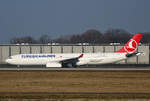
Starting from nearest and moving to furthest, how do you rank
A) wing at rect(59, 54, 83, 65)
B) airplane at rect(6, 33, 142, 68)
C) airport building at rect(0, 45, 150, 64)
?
airplane at rect(6, 33, 142, 68)
wing at rect(59, 54, 83, 65)
airport building at rect(0, 45, 150, 64)

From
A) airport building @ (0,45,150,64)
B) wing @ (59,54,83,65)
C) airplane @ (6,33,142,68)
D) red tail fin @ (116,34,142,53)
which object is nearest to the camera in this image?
airplane @ (6,33,142,68)

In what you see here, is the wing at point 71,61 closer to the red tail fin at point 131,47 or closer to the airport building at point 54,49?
the red tail fin at point 131,47

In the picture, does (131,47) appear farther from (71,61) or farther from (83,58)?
(71,61)

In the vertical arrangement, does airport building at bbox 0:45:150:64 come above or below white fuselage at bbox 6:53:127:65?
above

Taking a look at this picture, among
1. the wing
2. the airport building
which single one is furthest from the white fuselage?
the airport building

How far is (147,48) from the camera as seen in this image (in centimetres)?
9106

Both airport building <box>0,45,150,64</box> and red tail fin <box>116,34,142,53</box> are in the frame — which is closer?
red tail fin <box>116,34,142,53</box>

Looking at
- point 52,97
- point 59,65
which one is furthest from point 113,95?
point 59,65

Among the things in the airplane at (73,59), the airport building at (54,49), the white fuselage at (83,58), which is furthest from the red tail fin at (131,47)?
the airport building at (54,49)

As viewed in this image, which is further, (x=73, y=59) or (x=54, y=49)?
(x=54, y=49)

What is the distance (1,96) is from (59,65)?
45.0 m

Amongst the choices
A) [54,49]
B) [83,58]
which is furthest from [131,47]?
[54,49]

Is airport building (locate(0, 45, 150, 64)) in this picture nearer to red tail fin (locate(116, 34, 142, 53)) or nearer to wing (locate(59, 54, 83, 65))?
red tail fin (locate(116, 34, 142, 53))

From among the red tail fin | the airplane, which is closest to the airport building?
the red tail fin
